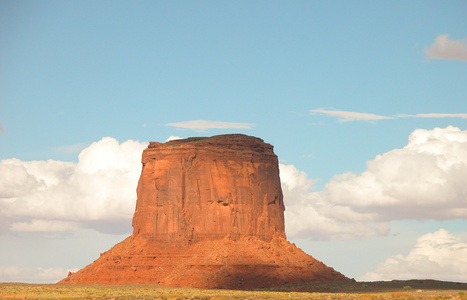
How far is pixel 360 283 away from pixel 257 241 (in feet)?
41.8

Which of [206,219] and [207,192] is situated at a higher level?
[207,192]

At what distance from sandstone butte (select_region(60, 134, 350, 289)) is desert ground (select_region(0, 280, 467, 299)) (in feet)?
11.6

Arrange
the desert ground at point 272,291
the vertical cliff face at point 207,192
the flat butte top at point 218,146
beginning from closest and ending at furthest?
the desert ground at point 272,291 < the vertical cliff face at point 207,192 < the flat butte top at point 218,146

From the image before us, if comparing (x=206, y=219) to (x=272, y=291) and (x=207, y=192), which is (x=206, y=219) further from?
(x=272, y=291)

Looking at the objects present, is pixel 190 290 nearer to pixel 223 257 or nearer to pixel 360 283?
pixel 223 257

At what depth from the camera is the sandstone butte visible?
109 metres

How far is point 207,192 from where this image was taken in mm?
114625

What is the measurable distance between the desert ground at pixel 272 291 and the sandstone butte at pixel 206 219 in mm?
3528

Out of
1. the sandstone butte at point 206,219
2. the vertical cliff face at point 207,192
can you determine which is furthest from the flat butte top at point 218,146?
A: the sandstone butte at point 206,219

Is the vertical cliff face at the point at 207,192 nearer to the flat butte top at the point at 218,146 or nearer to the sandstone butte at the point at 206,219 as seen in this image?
the flat butte top at the point at 218,146

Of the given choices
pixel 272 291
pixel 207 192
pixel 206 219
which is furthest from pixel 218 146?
pixel 272 291

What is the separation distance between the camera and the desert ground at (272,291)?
89.6 metres

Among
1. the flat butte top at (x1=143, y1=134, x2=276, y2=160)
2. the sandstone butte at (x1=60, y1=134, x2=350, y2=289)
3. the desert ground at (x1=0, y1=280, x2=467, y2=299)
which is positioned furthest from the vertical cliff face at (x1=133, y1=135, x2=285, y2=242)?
the desert ground at (x1=0, y1=280, x2=467, y2=299)

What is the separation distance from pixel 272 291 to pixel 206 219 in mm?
16379
